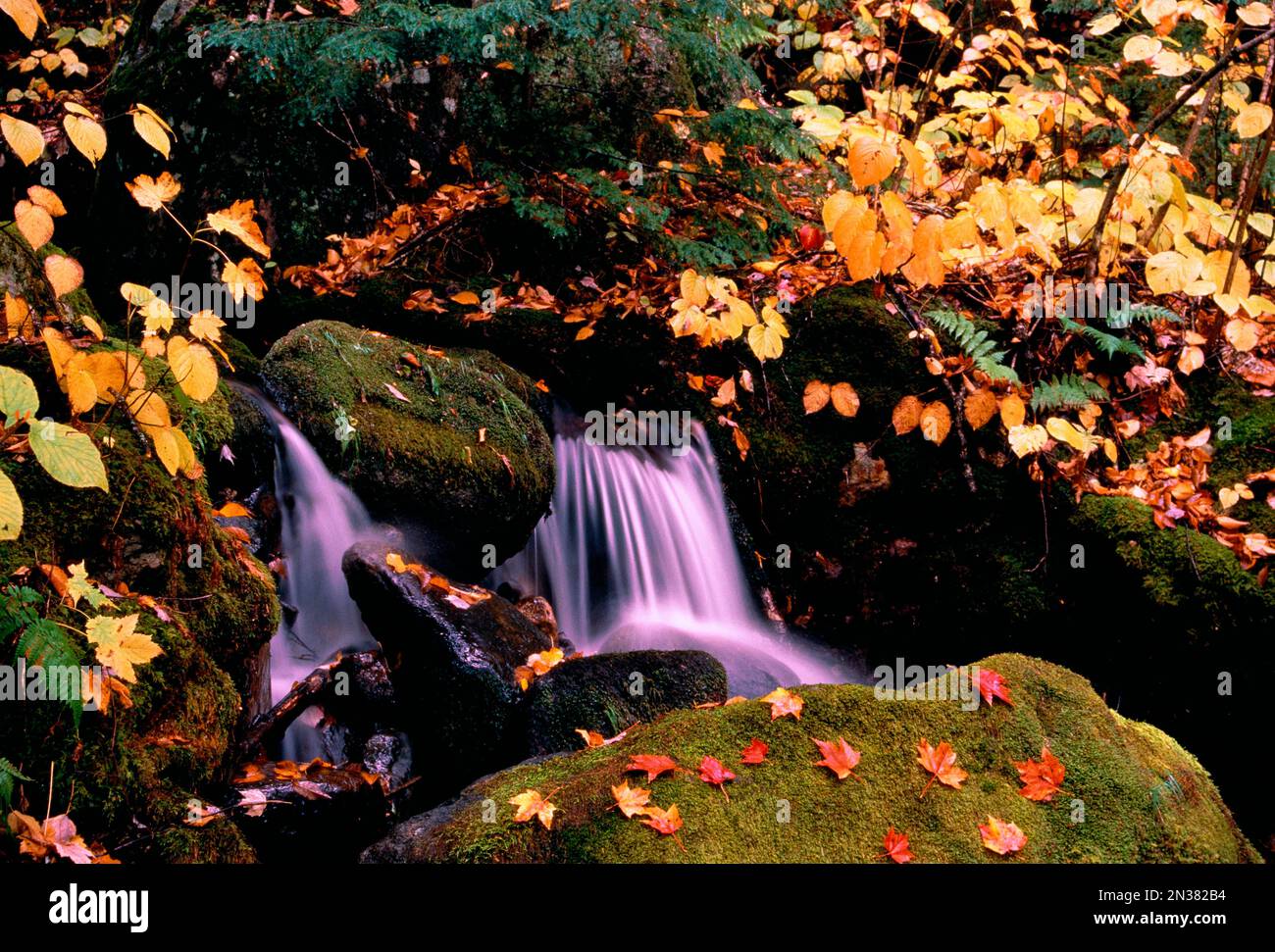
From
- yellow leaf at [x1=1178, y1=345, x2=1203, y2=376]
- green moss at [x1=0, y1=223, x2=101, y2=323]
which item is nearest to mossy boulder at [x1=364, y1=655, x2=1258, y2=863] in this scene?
green moss at [x1=0, y1=223, x2=101, y2=323]

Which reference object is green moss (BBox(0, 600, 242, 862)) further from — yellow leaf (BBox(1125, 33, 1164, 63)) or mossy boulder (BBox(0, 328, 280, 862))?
yellow leaf (BBox(1125, 33, 1164, 63))

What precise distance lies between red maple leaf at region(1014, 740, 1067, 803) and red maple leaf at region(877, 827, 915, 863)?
1.54 feet

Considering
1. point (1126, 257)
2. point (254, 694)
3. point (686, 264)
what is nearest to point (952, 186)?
point (1126, 257)

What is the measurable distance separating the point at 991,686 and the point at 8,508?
2.75m

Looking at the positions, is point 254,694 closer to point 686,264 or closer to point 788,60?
point 686,264

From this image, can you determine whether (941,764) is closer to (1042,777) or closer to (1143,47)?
(1042,777)

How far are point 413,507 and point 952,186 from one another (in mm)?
5953

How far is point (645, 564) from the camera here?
19.7ft

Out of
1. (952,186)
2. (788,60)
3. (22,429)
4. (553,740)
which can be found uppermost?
(788,60)

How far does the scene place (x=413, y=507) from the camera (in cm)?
505

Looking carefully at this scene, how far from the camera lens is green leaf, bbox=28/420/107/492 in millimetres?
2082

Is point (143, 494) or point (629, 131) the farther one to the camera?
point (629, 131)

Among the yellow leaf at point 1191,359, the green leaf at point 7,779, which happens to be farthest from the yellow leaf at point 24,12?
the yellow leaf at point 1191,359

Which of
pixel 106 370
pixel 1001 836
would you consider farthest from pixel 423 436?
pixel 1001 836
